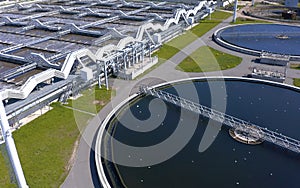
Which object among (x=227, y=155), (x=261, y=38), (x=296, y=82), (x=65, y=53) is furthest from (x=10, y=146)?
(x=261, y=38)

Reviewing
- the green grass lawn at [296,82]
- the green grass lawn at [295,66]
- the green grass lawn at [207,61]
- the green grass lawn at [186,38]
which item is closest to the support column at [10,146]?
the green grass lawn at [186,38]

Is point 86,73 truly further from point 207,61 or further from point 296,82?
point 296,82

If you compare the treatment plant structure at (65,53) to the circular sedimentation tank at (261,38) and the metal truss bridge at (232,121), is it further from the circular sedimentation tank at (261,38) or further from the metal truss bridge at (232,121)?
the circular sedimentation tank at (261,38)

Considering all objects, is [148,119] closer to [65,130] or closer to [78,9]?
[65,130]

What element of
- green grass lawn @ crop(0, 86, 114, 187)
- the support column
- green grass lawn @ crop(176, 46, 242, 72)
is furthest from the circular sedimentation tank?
the support column

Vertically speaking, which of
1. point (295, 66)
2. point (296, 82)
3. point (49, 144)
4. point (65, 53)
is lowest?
point (296, 82)
